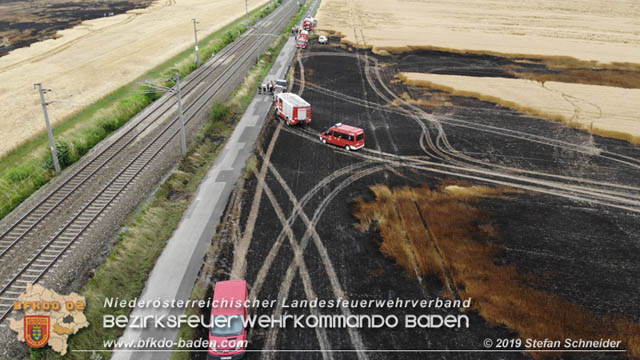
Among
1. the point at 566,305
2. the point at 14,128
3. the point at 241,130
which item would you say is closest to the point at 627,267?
the point at 566,305

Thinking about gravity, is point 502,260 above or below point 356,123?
below

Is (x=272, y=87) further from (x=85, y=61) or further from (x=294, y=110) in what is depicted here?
(x=85, y=61)

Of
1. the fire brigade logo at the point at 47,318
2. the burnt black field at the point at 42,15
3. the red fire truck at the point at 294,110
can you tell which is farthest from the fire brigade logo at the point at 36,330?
the burnt black field at the point at 42,15

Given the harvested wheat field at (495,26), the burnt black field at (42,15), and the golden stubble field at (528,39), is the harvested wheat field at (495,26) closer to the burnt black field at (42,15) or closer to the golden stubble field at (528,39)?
the golden stubble field at (528,39)

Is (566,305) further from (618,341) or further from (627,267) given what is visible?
(627,267)

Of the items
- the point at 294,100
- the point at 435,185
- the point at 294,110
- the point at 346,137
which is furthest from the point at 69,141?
the point at 435,185
